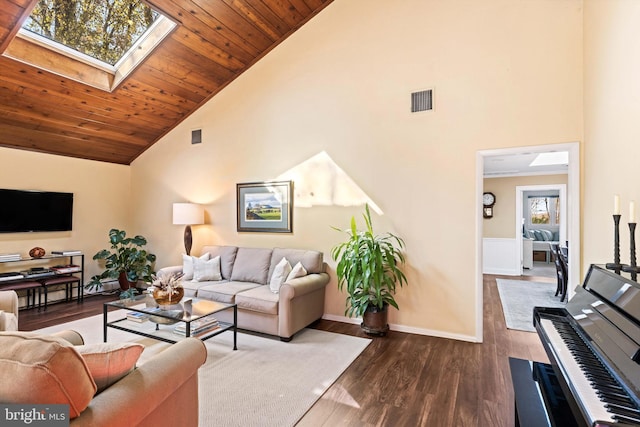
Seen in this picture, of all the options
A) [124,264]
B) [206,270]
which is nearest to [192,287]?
[206,270]

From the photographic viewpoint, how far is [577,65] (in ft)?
10.2

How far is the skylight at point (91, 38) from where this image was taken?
3.40 m

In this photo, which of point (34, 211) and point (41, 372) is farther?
point (34, 211)

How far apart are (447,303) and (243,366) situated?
2.27 meters

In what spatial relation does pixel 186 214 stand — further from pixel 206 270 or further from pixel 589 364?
pixel 589 364

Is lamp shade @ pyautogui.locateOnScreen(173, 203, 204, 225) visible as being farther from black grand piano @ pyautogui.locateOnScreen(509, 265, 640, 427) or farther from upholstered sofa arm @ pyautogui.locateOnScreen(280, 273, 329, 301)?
black grand piano @ pyautogui.locateOnScreen(509, 265, 640, 427)

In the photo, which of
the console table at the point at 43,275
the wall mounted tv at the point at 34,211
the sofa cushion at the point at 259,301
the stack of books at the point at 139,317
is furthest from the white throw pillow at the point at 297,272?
the wall mounted tv at the point at 34,211

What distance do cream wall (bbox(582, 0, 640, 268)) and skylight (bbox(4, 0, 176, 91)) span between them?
415cm

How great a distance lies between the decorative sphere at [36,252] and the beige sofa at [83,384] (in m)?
4.64

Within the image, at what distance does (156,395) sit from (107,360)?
0.83 feet

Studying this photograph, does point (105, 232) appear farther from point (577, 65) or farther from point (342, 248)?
point (577, 65)

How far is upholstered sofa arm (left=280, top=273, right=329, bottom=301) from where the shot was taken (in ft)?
11.2

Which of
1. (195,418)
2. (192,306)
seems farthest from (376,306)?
(195,418)

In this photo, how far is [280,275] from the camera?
384 centimetres
